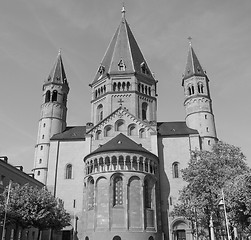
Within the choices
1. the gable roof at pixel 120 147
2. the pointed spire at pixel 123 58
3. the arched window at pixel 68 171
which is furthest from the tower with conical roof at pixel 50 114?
the gable roof at pixel 120 147

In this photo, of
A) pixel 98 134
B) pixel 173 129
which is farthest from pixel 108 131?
pixel 173 129

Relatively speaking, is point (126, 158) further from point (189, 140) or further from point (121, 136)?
point (189, 140)

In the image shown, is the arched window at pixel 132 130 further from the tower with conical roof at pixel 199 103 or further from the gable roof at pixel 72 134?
the tower with conical roof at pixel 199 103

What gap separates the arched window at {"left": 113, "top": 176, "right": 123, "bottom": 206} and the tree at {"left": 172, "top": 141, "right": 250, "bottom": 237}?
1038cm

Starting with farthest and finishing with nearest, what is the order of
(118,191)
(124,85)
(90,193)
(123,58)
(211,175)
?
(123,58) → (124,85) → (90,193) → (118,191) → (211,175)

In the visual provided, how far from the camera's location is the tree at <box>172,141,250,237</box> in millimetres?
28656

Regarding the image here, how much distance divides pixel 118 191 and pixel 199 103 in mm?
24042

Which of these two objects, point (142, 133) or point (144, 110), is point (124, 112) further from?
point (144, 110)

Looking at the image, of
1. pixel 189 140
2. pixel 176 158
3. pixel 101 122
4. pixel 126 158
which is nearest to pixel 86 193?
pixel 126 158

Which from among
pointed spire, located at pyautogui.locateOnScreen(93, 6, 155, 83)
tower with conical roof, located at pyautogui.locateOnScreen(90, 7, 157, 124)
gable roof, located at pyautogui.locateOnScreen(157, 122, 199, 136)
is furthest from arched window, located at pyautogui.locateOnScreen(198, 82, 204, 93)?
pointed spire, located at pyautogui.locateOnScreen(93, 6, 155, 83)

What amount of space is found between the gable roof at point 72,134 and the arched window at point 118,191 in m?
14.3

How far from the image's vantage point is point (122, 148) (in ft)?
139

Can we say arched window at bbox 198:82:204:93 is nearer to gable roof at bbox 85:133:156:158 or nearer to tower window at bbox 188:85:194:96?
tower window at bbox 188:85:194:96

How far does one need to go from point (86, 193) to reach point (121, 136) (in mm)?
10542
